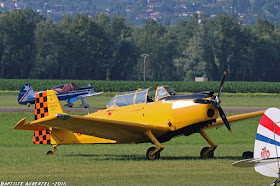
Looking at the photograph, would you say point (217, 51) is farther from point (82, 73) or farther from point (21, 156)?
point (21, 156)

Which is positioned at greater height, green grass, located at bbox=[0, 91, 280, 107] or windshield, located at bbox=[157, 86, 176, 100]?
windshield, located at bbox=[157, 86, 176, 100]

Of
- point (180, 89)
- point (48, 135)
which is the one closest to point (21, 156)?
point (48, 135)

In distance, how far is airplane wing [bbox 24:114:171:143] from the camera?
15719 millimetres

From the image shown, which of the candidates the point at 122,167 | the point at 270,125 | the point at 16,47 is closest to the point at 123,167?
the point at 122,167

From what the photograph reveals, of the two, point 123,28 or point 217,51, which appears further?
point 123,28

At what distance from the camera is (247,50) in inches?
5723

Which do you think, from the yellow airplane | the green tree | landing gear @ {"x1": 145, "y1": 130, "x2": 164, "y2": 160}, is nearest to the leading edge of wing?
the yellow airplane

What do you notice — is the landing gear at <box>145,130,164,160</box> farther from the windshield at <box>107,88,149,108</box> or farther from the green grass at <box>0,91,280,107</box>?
the green grass at <box>0,91,280,107</box>

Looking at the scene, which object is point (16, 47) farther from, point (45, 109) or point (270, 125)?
point (270, 125)

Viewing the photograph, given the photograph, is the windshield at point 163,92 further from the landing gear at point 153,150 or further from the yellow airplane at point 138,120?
the landing gear at point 153,150

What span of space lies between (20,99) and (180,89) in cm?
Answer: 4126

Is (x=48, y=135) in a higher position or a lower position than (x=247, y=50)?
higher

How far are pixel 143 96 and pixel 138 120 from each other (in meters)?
0.76

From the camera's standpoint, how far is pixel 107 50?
141m
